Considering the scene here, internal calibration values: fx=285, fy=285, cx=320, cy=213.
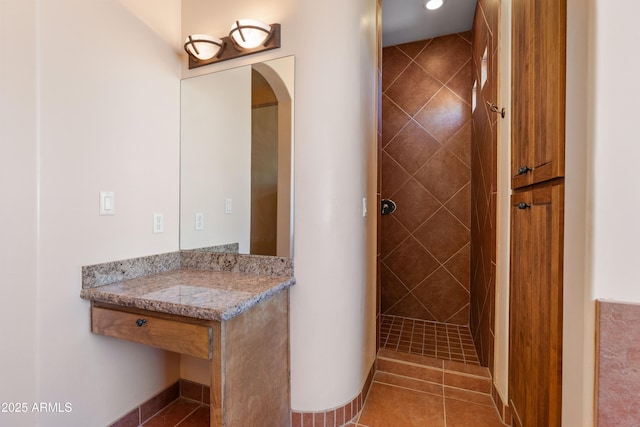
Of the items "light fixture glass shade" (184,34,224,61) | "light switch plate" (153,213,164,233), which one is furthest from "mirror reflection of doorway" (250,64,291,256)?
"light switch plate" (153,213,164,233)

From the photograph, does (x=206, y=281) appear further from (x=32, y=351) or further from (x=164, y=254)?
(x=32, y=351)

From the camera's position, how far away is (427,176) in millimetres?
2781

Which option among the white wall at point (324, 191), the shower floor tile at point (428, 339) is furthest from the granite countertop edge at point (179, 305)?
the shower floor tile at point (428, 339)

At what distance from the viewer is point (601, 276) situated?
0.67 metres

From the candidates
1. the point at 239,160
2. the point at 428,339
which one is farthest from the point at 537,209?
the point at 428,339

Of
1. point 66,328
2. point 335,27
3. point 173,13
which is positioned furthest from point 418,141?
point 66,328

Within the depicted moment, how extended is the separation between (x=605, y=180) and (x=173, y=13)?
2.16 metres

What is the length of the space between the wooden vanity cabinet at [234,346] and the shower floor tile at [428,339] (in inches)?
46.5

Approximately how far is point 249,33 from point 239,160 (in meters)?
0.67

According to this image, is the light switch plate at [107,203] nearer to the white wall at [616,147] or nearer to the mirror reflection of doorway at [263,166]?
the mirror reflection of doorway at [263,166]

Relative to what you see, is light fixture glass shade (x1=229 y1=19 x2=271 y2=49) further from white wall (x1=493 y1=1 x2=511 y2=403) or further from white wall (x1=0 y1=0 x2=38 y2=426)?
white wall (x1=493 y1=1 x2=511 y2=403)

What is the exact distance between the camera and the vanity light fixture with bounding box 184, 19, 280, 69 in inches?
57.7

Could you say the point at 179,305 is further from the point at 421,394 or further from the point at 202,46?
the point at 421,394

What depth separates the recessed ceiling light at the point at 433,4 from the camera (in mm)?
2251
